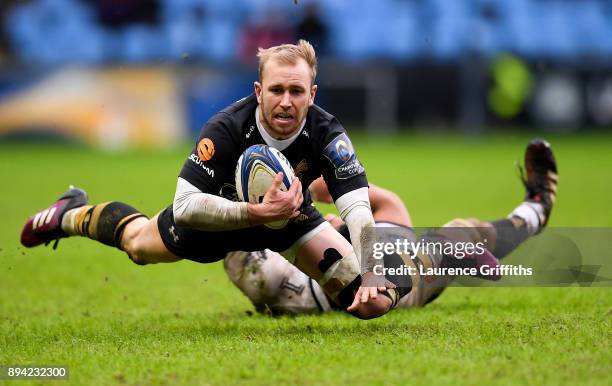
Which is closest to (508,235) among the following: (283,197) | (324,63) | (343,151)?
(343,151)

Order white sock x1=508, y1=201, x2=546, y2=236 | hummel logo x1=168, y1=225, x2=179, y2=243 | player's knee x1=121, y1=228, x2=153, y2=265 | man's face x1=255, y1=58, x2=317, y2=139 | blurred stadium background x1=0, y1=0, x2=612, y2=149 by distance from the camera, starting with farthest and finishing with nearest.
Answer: blurred stadium background x1=0, y1=0, x2=612, y2=149 → white sock x1=508, y1=201, x2=546, y2=236 → player's knee x1=121, y1=228, x2=153, y2=265 → hummel logo x1=168, y1=225, x2=179, y2=243 → man's face x1=255, y1=58, x2=317, y2=139

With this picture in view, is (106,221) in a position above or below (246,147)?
below

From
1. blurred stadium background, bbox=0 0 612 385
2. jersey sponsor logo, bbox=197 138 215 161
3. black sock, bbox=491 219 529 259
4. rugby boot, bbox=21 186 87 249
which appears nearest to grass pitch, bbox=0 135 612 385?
blurred stadium background, bbox=0 0 612 385

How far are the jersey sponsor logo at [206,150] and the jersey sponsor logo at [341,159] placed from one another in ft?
2.12

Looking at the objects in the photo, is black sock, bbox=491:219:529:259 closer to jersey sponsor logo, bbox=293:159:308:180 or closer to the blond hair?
jersey sponsor logo, bbox=293:159:308:180

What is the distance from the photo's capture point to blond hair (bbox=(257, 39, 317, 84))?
5602mm

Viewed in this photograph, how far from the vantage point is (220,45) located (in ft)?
85.5

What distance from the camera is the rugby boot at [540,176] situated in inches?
308

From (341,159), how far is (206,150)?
2.50ft

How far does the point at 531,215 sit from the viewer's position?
7.57 meters

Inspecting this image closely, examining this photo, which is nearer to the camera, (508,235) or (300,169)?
(300,169)

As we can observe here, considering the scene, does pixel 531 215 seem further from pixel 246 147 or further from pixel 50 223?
pixel 50 223

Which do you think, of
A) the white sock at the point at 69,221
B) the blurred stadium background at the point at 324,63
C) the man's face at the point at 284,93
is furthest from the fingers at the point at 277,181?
the blurred stadium background at the point at 324,63

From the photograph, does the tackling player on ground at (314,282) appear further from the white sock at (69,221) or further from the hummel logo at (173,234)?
the white sock at (69,221)
